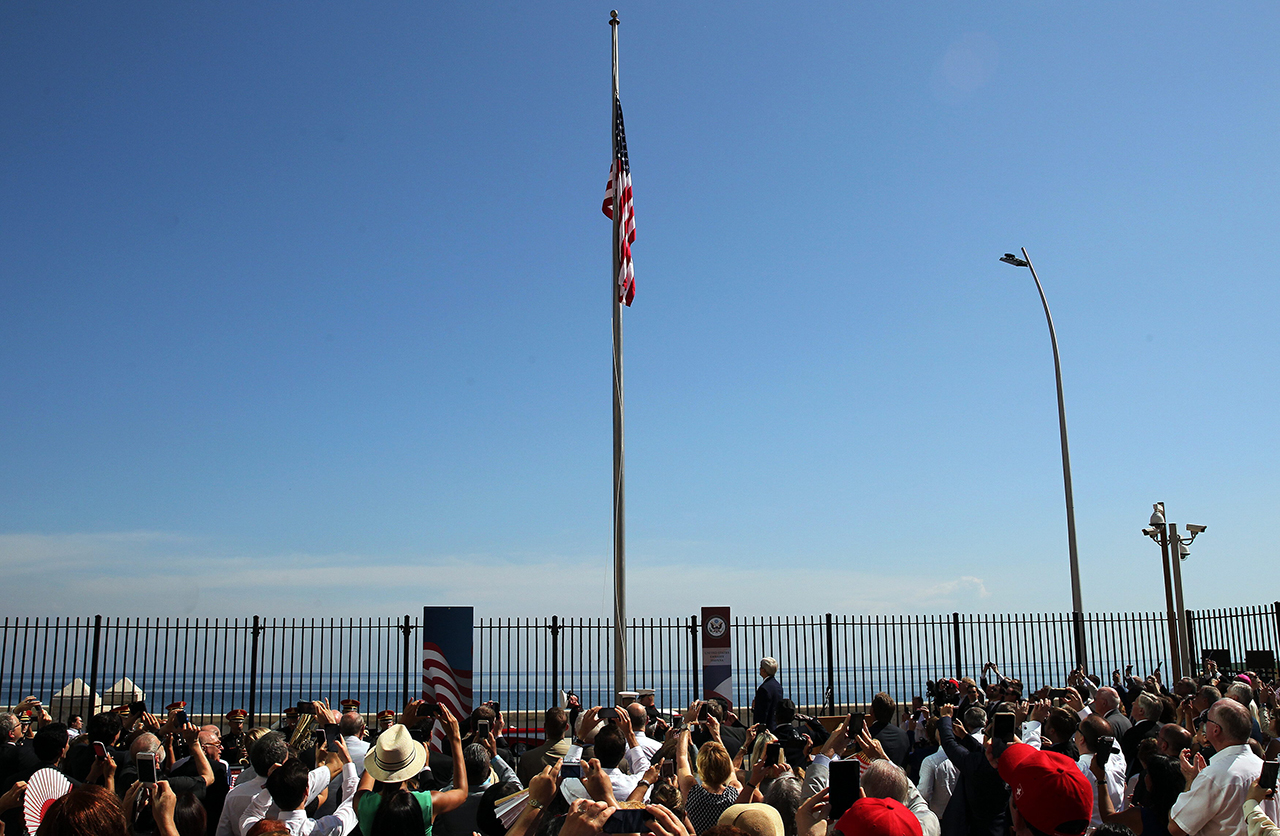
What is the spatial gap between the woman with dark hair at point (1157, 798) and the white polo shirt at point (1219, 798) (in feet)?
0.82

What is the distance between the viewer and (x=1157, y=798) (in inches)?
221

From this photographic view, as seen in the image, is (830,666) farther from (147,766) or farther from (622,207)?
(147,766)

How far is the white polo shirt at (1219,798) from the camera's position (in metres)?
5.16

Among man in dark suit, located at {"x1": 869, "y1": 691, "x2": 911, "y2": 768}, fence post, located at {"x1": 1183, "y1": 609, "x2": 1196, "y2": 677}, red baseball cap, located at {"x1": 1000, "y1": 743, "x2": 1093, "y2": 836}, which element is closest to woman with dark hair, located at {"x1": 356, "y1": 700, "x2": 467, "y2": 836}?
red baseball cap, located at {"x1": 1000, "y1": 743, "x2": 1093, "y2": 836}

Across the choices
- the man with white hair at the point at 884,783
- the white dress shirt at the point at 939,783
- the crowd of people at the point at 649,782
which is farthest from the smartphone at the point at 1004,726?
the man with white hair at the point at 884,783

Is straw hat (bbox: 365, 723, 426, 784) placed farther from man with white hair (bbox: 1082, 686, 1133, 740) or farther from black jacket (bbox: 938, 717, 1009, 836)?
man with white hair (bbox: 1082, 686, 1133, 740)

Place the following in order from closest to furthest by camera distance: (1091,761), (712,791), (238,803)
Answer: (712,791)
(238,803)
(1091,761)

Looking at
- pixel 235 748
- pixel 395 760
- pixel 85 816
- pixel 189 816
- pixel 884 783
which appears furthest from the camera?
pixel 235 748

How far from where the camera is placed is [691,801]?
17.2 feet

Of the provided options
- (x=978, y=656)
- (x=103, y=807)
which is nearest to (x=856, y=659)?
(x=978, y=656)

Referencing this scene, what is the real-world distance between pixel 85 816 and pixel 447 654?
33.6ft

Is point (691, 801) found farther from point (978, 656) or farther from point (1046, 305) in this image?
point (1046, 305)

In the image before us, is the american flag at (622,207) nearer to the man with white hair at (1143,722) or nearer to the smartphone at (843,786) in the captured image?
the man with white hair at (1143,722)

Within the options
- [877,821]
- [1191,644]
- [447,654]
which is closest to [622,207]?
[447,654]
